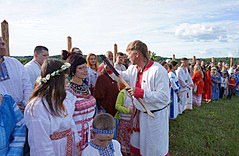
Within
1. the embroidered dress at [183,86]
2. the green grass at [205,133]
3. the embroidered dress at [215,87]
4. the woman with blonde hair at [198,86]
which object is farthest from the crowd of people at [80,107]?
the embroidered dress at [215,87]

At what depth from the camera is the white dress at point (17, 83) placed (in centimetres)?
327

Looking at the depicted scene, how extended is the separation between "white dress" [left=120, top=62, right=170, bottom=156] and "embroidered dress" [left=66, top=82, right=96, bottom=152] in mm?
774

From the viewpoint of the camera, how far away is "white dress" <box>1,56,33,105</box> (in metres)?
3.27

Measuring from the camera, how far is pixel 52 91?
7.64ft

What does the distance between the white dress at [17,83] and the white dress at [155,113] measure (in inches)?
57.9

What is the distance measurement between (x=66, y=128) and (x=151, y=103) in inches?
56.0

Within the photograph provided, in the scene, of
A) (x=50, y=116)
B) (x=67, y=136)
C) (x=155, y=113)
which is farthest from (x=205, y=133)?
(x=50, y=116)

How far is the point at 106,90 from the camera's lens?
4410 mm

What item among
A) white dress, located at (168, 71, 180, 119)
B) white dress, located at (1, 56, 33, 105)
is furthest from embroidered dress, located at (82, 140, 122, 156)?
white dress, located at (168, 71, 180, 119)

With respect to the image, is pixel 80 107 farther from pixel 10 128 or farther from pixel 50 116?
pixel 10 128

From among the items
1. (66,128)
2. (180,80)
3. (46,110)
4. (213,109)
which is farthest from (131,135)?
(213,109)

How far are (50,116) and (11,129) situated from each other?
1.07 ft

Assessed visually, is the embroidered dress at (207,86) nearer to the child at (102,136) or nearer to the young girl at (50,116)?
the child at (102,136)

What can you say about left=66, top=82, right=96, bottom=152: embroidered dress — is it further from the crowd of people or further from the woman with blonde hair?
the woman with blonde hair
